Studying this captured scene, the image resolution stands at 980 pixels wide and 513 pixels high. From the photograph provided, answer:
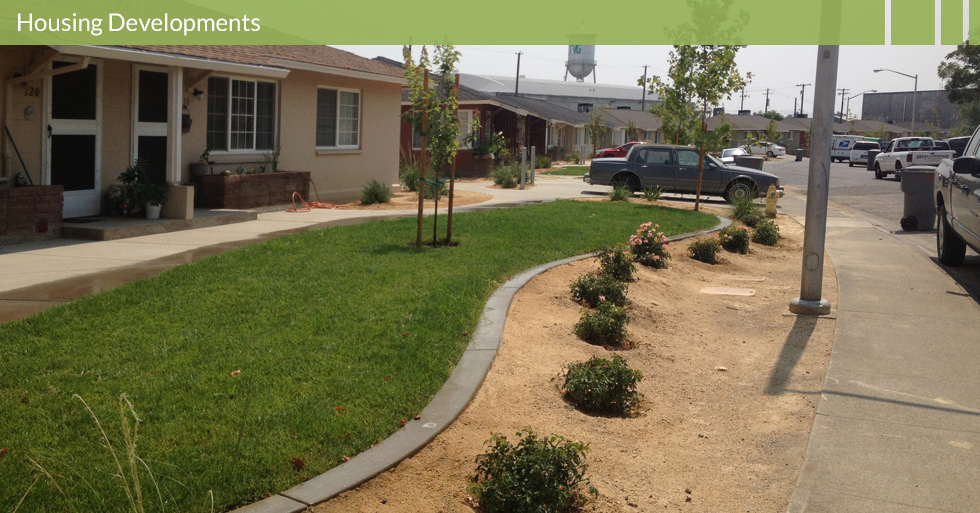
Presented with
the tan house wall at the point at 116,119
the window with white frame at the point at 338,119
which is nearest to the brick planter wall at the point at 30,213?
the tan house wall at the point at 116,119

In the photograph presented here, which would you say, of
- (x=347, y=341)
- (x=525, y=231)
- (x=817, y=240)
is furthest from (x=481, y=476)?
(x=525, y=231)

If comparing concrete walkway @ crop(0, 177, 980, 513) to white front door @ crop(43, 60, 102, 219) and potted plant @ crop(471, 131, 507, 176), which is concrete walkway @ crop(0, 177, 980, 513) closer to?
white front door @ crop(43, 60, 102, 219)

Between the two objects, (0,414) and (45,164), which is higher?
(45,164)

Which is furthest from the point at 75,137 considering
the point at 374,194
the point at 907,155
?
the point at 907,155

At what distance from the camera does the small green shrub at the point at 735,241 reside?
14.2 metres

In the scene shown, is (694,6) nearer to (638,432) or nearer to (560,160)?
(638,432)

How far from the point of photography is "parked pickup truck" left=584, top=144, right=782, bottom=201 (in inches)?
961

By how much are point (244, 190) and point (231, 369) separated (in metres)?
10.8

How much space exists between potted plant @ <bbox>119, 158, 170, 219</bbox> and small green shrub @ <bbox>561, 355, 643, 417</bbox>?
909 cm

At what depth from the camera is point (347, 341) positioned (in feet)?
21.1

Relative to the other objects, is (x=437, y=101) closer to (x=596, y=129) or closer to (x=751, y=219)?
(x=751, y=219)

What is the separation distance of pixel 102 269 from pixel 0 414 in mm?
5019

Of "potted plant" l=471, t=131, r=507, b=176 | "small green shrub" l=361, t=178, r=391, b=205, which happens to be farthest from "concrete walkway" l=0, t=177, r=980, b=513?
"potted plant" l=471, t=131, r=507, b=176

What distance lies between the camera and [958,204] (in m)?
10.7
